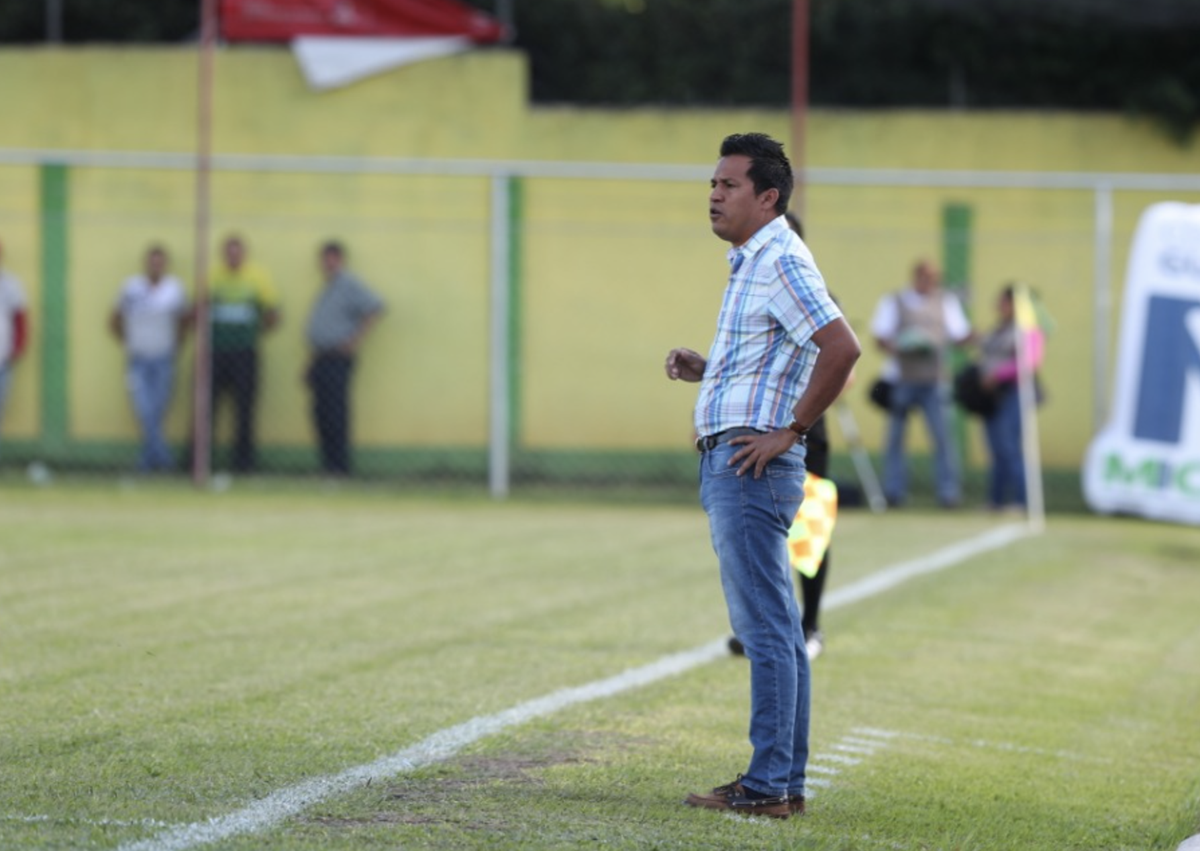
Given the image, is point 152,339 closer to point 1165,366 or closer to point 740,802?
point 1165,366

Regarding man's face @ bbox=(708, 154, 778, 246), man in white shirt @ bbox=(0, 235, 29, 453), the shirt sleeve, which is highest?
man's face @ bbox=(708, 154, 778, 246)

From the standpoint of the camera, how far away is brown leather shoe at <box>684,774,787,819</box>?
5871 mm

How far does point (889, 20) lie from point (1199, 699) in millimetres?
13601

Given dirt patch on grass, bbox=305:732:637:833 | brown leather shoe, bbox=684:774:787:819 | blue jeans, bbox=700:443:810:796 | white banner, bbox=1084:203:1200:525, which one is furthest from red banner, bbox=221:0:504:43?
brown leather shoe, bbox=684:774:787:819

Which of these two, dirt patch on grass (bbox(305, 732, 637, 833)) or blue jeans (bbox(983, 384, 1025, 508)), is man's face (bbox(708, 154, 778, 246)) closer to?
dirt patch on grass (bbox(305, 732, 637, 833))

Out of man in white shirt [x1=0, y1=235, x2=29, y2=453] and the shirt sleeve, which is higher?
the shirt sleeve

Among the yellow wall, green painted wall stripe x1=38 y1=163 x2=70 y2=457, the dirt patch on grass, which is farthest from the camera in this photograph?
green painted wall stripe x1=38 y1=163 x2=70 y2=457

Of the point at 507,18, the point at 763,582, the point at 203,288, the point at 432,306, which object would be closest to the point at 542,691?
the point at 763,582

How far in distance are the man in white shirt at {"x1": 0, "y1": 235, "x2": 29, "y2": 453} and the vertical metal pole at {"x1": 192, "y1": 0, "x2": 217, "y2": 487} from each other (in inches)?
61.9

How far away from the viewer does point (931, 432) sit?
59.1ft

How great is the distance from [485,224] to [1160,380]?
21.9 feet

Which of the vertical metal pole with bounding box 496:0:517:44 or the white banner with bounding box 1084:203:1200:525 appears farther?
the vertical metal pole with bounding box 496:0:517:44

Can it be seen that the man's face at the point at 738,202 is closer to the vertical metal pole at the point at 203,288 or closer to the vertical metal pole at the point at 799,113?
the vertical metal pole at the point at 799,113

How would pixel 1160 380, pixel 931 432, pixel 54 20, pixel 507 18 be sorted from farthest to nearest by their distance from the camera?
1. pixel 54 20
2. pixel 507 18
3. pixel 931 432
4. pixel 1160 380
